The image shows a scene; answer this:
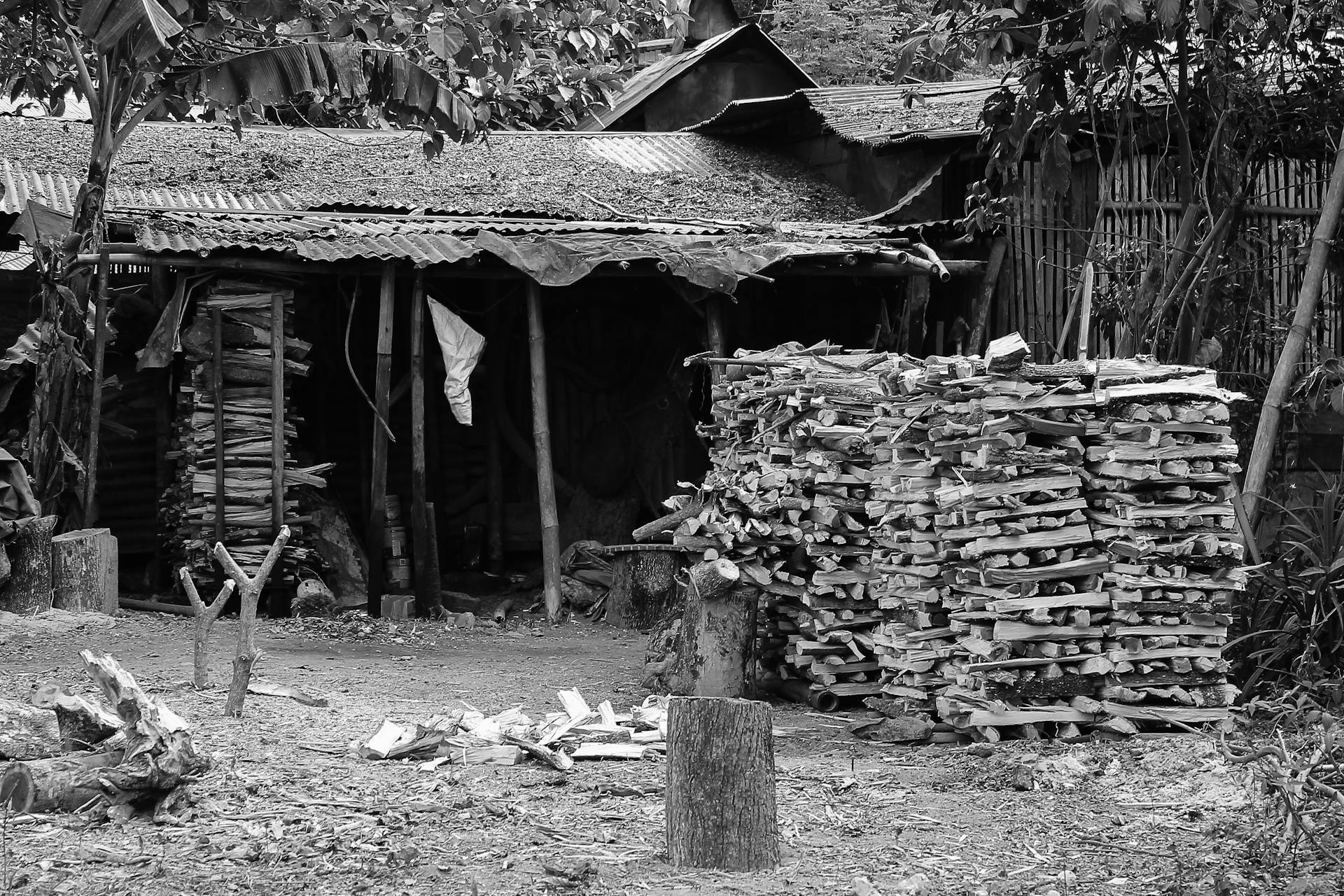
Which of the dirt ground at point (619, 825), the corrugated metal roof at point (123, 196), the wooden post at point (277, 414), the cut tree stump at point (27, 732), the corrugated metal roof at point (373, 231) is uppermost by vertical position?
the corrugated metal roof at point (123, 196)

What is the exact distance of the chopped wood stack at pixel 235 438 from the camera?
1080 centimetres

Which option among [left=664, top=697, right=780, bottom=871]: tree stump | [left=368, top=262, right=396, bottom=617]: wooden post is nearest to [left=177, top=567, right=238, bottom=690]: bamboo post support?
[left=664, top=697, right=780, bottom=871]: tree stump

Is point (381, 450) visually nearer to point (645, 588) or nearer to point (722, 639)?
point (645, 588)

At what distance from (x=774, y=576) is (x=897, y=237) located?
544 centimetres

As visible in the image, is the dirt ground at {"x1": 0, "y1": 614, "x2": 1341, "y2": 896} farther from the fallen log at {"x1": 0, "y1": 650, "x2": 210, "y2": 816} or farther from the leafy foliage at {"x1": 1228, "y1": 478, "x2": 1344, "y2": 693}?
the leafy foliage at {"x1": 1228, "y1": 478, "x2": 1344, "y2": 693}

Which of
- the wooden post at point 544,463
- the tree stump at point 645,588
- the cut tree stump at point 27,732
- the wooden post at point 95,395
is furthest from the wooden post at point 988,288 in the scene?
the cut tree stump at point 27,732

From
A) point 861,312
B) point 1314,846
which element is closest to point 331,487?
point 861,312

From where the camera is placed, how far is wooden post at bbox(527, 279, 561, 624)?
1120 centimetres

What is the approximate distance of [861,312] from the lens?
13211 millimetres

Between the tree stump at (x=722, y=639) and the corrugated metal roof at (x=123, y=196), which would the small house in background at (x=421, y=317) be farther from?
the tree stump at (x=722, y=639)

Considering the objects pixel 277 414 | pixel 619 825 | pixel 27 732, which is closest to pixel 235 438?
pixel 277 414

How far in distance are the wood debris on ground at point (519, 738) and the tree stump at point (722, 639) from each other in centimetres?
73

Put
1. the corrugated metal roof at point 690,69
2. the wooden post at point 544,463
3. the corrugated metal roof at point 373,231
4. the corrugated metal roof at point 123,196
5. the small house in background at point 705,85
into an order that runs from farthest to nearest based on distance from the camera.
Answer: the small house in background at point 705,85 < the corrugated metal roof at point 690,69 < the corrugated metal roof at point 123,196 < the wooden post at point 544,463 < the corrugated metal roof at point 373,231

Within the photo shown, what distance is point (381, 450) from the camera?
36.5 feet
